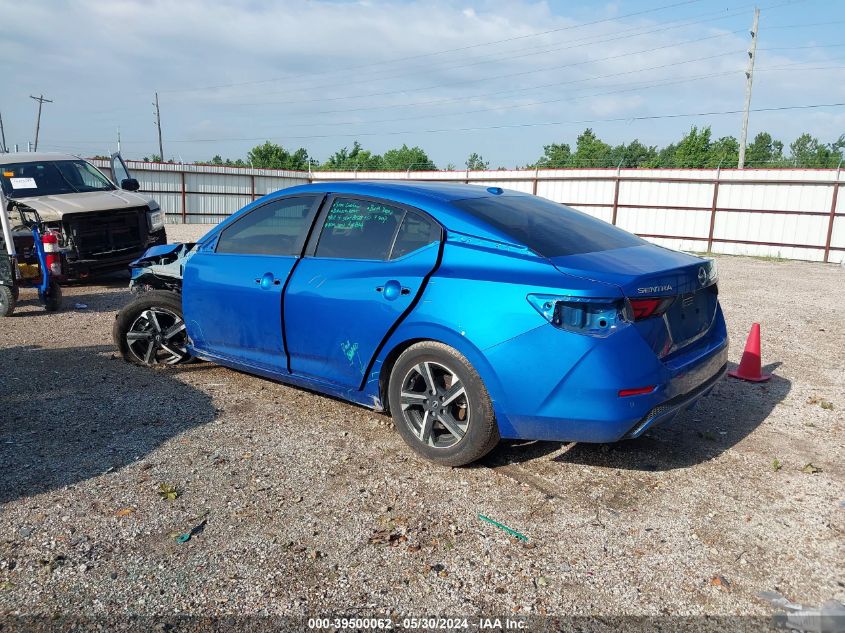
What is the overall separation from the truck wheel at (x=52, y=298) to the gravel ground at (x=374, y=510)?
329 cm

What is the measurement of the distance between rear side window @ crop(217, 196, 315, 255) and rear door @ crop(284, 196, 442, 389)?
177 millimetres

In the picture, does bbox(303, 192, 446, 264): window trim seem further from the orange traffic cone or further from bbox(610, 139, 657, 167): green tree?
bbox(610, 139, 657, 167): green tree

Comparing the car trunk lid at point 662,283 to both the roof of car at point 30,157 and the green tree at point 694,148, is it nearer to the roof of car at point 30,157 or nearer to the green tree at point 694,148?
the roof of car at point 30,157

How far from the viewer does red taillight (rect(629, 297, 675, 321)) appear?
3371mm

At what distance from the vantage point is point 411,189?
Result: 4281mm

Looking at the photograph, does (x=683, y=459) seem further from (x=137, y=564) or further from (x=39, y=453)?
(x=39, y=453)

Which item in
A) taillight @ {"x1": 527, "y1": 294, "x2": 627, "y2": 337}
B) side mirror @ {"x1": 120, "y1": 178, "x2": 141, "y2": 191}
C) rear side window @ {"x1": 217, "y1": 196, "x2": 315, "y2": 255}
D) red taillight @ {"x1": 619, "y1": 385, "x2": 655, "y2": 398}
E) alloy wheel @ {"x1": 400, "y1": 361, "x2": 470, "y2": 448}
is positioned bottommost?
alloy wheel @ {"x1": 400, "y1": 361, "x2": 470, "y2": 448}

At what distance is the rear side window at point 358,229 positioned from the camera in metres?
4.14

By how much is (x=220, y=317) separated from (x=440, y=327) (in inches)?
79.1

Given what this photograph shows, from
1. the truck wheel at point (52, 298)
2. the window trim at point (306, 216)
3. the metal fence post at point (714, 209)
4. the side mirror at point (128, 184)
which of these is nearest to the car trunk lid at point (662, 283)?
the window trim at point (306, 216)

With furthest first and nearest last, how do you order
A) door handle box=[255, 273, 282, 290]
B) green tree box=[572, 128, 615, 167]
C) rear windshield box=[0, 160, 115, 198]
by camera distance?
green tree box=[572, 128, 615, 167]
rear windshield box=[0, 160, 115, 198]
door handle box=[255, 273, 282, 290]

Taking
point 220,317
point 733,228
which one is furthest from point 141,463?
point 733,228

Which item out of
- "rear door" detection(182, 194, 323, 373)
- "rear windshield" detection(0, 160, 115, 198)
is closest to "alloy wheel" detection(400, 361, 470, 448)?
"rear door" detection(182, 194, 323, 373)

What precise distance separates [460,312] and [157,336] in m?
3.26
